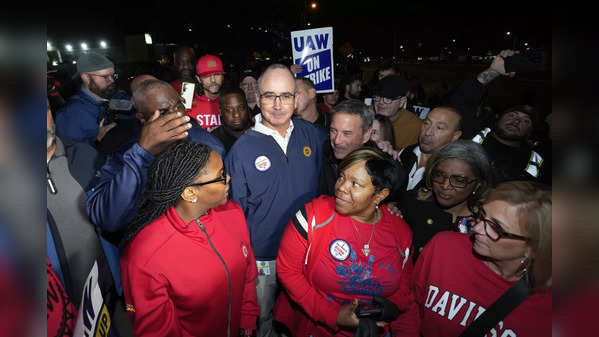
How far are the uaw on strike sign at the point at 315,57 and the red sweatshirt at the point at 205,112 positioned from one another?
1770 millimetres

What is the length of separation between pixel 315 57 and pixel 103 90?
3.48 meters

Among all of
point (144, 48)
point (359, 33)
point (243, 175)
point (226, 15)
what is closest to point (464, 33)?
point (359, 33)

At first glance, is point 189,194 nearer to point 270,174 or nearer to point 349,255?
point 270,174

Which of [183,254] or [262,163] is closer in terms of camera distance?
[183,254]

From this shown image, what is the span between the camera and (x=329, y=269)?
218 cm

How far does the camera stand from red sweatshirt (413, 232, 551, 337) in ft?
5.40

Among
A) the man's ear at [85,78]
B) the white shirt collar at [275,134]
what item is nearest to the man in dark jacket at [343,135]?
the white shirt collar at [275,134]

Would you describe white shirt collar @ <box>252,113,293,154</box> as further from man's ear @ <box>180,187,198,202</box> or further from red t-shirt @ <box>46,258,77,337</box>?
red t-shirt @ <box>46,258,77,337</box>

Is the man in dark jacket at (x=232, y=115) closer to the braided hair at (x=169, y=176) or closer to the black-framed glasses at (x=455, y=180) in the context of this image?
the braided hair at (x=169, y=176)

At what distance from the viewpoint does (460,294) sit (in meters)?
1.87

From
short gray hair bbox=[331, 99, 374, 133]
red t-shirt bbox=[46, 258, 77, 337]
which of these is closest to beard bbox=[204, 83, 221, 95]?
short gray hair bbox=[331, 99, 374, 133]

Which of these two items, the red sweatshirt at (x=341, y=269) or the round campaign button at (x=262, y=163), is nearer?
the red sweatshirt at (x=341, y=269)

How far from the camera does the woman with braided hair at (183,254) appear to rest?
174 centimetres

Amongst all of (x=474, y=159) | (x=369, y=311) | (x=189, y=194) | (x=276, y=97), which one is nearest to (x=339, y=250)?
(x=369, y=311)
